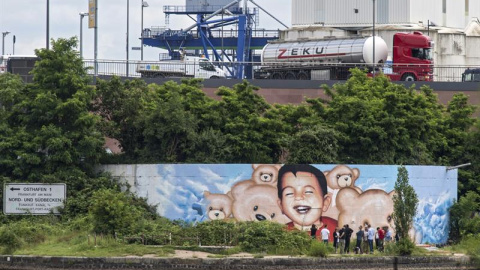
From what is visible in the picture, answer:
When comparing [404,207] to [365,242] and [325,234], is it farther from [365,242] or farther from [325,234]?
[325,234]

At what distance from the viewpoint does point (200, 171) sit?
144ft

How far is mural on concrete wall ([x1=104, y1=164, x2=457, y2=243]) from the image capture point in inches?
1725

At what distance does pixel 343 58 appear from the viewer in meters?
63.0

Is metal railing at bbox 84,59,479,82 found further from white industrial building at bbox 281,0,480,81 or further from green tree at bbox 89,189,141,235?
green tree at bbox 89,189,141,235

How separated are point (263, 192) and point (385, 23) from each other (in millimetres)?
32389

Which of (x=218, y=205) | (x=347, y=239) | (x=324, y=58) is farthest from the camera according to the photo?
(x=324, y=58)

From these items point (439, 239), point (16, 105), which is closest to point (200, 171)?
point (16, 105)

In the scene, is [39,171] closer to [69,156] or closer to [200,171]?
[69,156]

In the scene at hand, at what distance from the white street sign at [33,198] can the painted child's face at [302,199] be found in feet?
27.4

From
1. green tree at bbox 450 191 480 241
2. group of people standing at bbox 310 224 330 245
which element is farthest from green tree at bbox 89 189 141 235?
green tree at bbox 450 191 480 241

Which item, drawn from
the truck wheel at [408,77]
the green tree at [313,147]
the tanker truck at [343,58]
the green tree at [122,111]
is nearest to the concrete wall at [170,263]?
the green tree at [313,147]

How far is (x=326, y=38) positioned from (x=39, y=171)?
25.0 meters

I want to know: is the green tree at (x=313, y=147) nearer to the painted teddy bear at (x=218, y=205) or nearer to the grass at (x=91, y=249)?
the painted teddy bear at (x=218, y=205)

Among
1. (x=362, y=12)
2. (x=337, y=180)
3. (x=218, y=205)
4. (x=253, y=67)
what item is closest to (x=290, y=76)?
(x=253, y=67)
